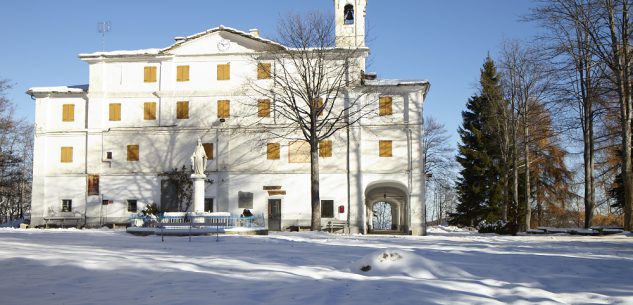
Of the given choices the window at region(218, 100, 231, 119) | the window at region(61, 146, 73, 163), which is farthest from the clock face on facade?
the window at region(61, 146, 73, 163)

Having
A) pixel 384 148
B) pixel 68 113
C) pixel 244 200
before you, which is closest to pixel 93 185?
pixel 68 113

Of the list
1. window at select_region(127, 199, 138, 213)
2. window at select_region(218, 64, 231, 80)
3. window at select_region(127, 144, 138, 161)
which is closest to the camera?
window at select_region(127, 199, 138, 213)

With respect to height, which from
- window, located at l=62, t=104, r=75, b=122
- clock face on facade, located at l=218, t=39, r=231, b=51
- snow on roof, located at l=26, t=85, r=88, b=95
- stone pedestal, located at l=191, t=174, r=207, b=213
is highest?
clock face on facade, located at l=218, t=39, r=231, b=51

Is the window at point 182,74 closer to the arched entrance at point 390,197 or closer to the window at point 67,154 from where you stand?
the window at point 67,154

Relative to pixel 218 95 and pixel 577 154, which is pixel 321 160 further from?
pixel 577 154

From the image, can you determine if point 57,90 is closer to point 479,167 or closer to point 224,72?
point 224,72

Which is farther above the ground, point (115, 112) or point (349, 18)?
point (349, 18)

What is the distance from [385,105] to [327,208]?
7055 millimetres

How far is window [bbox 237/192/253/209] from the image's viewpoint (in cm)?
3388

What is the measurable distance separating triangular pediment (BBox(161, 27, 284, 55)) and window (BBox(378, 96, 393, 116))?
25.4ft

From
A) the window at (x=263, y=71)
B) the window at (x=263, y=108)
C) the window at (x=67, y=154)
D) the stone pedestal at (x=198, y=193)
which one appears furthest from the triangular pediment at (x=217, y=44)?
the stone pedestal at (x=198, y=193)

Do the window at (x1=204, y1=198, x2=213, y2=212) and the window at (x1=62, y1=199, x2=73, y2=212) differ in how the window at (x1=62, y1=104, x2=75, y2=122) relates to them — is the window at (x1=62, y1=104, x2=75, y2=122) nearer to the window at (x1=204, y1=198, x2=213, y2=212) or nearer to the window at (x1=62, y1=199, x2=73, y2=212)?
the window at (x1=62, y1=199, x2=73, y2=212)

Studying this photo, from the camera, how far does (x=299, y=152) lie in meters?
33.9

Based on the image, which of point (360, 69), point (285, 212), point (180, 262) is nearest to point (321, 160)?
point (285, 212)
